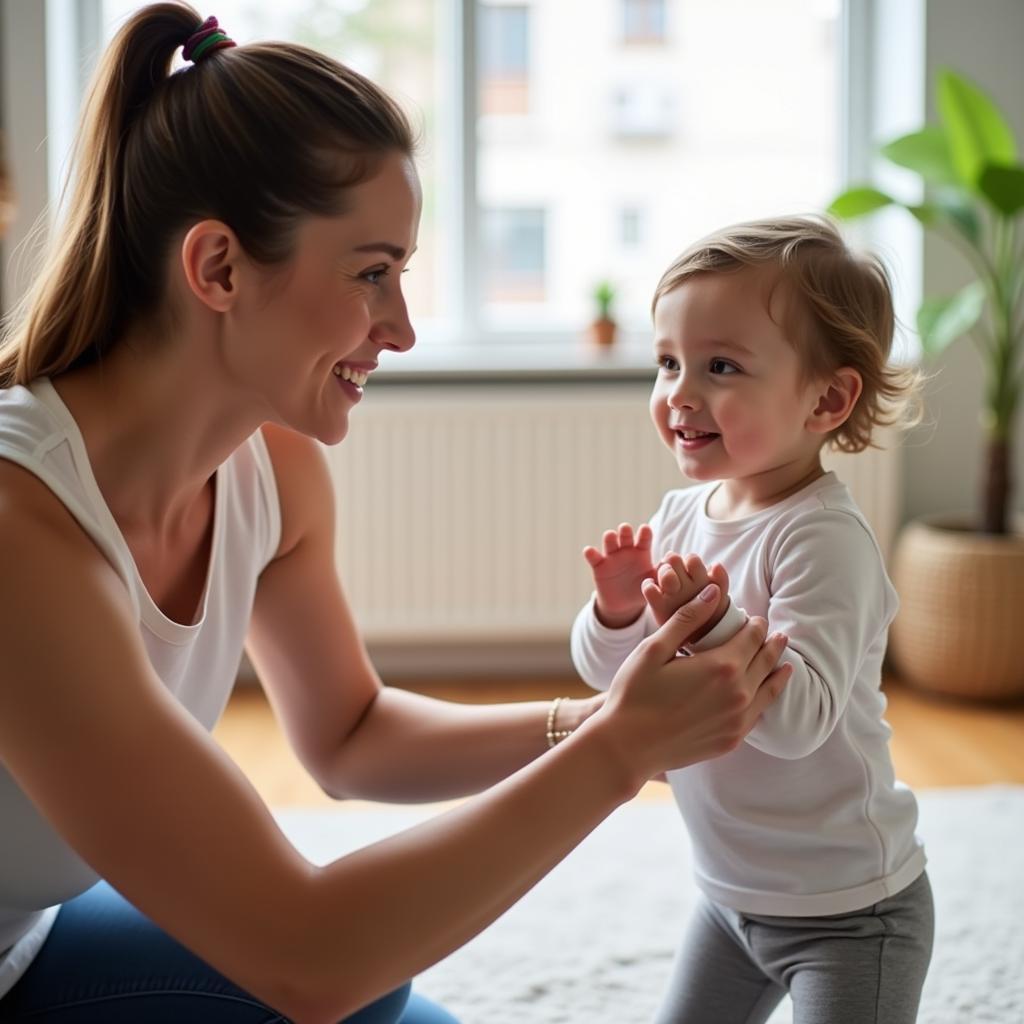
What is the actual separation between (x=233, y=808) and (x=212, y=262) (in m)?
0.45

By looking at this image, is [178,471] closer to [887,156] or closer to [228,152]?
[228,152]

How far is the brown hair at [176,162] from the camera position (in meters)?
1.14

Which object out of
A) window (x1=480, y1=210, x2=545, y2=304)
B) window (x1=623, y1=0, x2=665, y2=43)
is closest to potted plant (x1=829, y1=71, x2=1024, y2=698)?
window (x1=623, y1=0, x2=665, y2=43)

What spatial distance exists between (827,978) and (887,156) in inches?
101

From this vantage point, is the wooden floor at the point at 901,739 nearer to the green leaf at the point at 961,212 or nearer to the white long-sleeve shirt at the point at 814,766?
the green leaf at the point at 961,212

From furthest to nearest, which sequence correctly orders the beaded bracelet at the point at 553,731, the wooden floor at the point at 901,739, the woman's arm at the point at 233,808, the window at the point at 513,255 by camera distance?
1. the window at the point at 513,255
2. the wooden floor at the point at 901,739
3. the beaded bracelet at the point at 553,731
4. the woman's arm at the point at 233,808

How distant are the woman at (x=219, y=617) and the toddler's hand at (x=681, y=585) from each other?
0.03 metres

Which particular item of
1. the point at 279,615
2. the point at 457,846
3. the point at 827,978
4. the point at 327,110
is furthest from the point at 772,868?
the point at 327,110

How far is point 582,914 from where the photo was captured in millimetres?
2229

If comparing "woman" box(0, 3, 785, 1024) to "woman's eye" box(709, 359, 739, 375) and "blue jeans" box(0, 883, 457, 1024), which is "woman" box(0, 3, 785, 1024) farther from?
"woman's eye" box(709, 359, 739, 375)

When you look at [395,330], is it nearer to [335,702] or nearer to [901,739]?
[335,702]

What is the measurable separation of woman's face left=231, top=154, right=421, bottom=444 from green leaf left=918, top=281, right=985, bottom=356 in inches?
89.8

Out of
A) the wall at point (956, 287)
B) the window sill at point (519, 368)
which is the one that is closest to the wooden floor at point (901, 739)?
the wall at point (956, 287)

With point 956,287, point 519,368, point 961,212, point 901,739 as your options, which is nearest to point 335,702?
point 901,739
